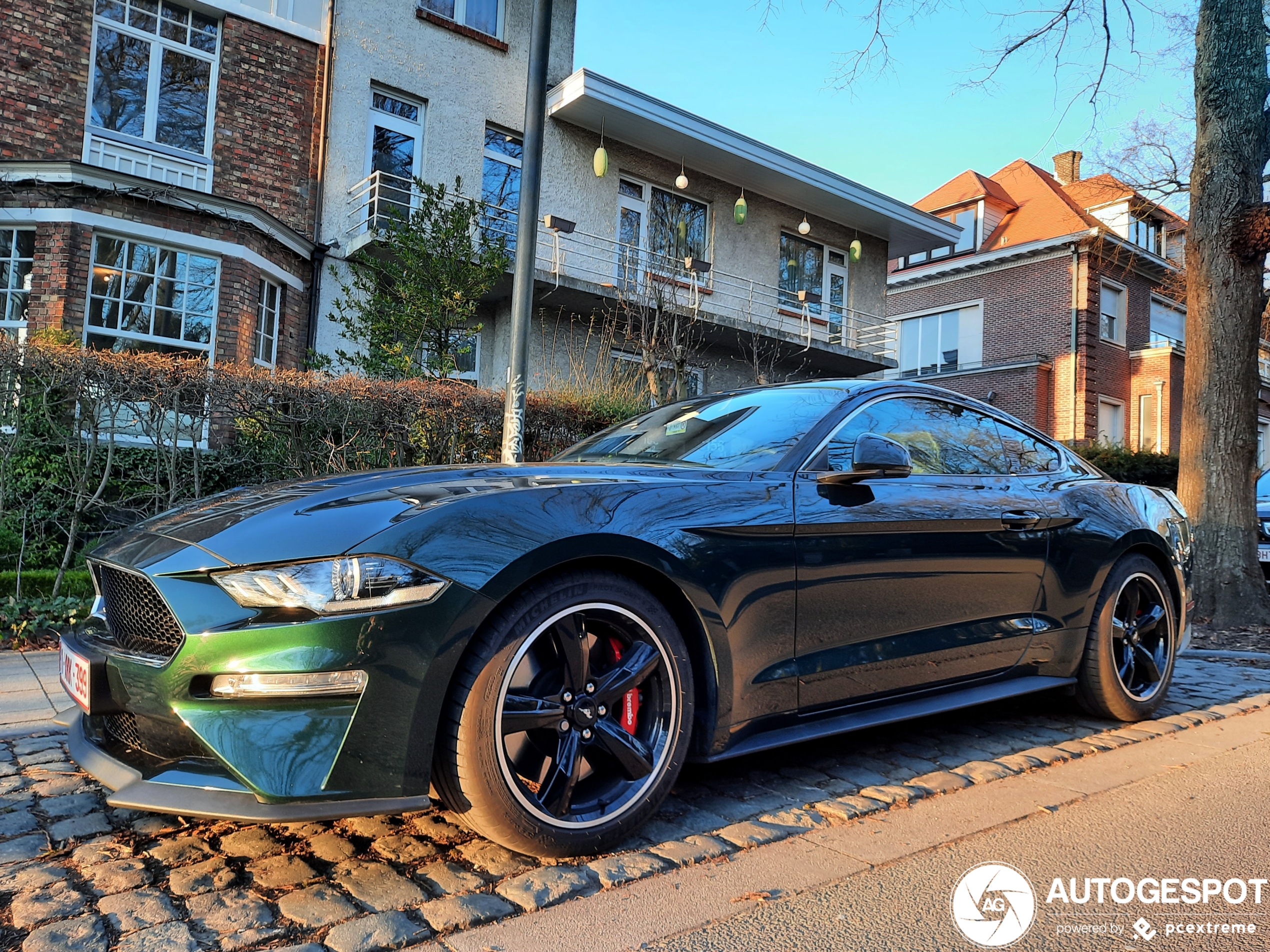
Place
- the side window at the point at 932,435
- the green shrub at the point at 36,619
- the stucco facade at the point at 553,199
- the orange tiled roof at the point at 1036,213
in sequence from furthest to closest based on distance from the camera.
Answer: the orange tiled roof at the point at 1036,213
the stucco facade at the point at 553,199
the green shrub at the point at 36,619
the side window at the point at 932,435

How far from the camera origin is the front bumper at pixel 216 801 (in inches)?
78.8

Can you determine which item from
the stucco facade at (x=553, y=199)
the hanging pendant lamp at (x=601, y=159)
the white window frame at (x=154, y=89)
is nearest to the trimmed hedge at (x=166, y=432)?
the stucco facade at (x=553, y=199)

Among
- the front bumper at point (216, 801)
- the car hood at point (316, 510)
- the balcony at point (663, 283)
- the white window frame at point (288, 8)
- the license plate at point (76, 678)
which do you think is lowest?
the front bumper at point (216, 801)

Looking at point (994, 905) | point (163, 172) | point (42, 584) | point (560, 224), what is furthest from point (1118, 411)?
point (994, 905)

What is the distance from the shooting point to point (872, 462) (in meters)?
3.02

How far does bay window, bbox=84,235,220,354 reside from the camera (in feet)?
35.5

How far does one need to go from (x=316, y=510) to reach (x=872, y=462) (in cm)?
179

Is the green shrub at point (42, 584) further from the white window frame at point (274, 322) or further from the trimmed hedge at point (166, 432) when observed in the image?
the white window frame at point (274, 322)

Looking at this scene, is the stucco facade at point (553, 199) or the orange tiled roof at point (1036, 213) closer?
Answer: the stucco facade at point (553, 199)

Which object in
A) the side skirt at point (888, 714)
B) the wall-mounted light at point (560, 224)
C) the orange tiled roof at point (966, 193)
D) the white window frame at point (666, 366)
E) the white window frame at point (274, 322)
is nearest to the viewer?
the side skirt at point (888, 714)

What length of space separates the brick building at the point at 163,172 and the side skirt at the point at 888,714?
33.2 ft

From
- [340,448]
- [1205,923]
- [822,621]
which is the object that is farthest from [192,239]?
[1205,923]

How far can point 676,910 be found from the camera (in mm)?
2184

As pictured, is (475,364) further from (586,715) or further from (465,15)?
(586,715)
